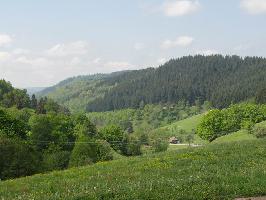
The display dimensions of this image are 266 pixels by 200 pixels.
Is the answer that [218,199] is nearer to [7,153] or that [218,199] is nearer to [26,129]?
[7,153]

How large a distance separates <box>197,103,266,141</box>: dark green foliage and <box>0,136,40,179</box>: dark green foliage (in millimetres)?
110051

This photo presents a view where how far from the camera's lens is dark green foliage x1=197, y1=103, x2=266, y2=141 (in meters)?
167

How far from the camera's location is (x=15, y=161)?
6225cm

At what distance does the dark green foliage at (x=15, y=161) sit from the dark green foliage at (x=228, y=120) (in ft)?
361

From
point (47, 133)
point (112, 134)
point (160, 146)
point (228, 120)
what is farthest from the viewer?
point (228, 120)

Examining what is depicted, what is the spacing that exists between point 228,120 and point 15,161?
12105 cm

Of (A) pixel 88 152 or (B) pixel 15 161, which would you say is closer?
(B) pixel 15 161

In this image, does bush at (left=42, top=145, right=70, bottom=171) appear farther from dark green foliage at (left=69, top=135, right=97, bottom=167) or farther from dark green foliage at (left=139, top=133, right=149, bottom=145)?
dark green foliage at (left=139, top=133, right=149, bottom=145)

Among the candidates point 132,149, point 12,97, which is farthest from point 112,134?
Result: point 12,97

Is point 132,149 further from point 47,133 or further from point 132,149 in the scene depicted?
point 47,133

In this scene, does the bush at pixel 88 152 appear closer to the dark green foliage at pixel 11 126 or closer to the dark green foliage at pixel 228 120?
the dark green foliage at pixel 11 126

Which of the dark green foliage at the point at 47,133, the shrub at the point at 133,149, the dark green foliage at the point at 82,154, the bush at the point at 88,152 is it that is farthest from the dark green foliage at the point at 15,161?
the shrub at the point at 133,149

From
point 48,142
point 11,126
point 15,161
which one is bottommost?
point 15,161

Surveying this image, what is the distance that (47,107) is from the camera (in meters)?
174
